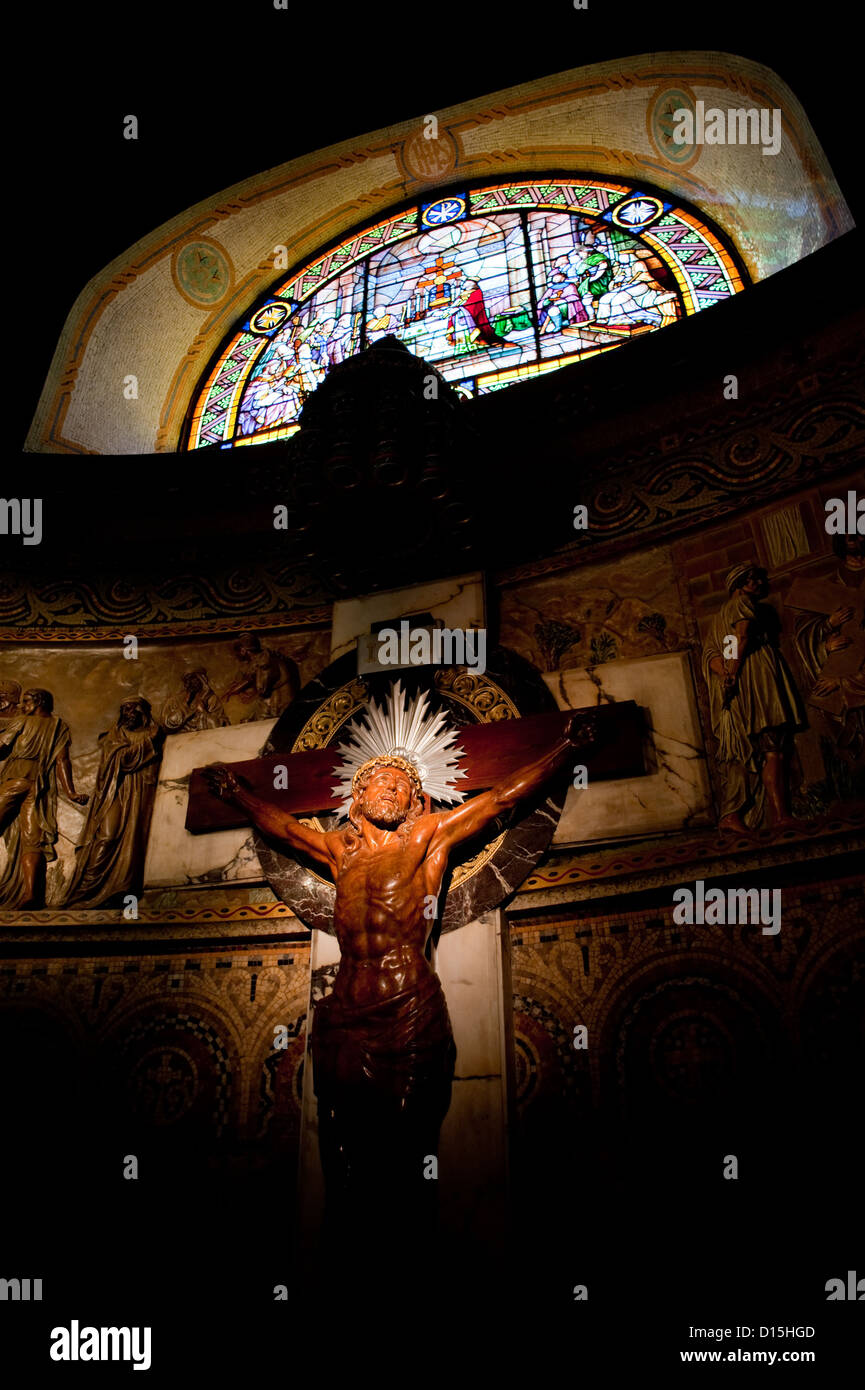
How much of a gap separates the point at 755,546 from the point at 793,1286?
123 inches

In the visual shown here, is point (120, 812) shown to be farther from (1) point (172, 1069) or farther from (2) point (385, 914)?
(2) point (385, 914)

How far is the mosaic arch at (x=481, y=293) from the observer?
23.2 feet

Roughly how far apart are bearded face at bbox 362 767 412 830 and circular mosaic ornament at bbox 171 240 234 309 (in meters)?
5.02

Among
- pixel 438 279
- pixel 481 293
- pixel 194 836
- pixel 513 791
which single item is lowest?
pixel 194 836

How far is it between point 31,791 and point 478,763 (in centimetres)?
239

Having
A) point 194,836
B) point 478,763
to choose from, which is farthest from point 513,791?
point 194,836

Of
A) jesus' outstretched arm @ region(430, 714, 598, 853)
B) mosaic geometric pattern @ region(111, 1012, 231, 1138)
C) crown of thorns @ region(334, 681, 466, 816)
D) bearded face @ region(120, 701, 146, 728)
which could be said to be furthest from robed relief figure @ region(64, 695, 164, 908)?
jesus' outstretched arm @ region(430, 714, 598, 853)

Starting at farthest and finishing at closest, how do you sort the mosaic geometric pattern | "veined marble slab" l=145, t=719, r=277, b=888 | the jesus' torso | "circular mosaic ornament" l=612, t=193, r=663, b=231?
"circular mosaic ornament" l=612, t=193, r=663, b=231 → "veined marble slab" l=145, t=719, r=277, b=888 → the mosaic geometric pattern → the jesus' torso

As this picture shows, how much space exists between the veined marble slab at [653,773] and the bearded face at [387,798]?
0.69 meters

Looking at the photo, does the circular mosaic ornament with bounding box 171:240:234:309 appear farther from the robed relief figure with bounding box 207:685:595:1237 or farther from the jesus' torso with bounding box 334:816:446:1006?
the jesus' torso with bounding box 334:816:446:1006

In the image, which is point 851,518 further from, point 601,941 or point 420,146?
point 420,146

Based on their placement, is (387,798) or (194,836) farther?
(194,836)

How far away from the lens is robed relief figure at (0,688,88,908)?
5.33m

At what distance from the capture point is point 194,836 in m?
5.37
